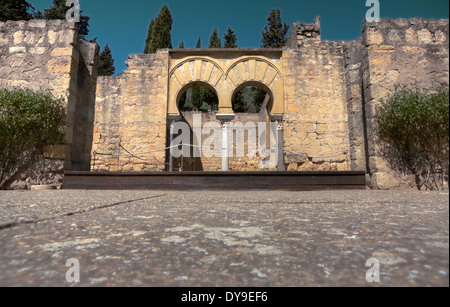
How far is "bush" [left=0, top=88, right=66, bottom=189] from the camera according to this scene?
5.07 metres

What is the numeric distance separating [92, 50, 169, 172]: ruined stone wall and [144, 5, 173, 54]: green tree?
645 inches

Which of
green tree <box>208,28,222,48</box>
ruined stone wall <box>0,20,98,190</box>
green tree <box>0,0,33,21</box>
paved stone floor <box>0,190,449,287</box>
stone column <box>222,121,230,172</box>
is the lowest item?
paved stone floor <box>0,190,449,287</box>

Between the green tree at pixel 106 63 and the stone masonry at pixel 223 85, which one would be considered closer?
the stone masonry at pixel 223 85

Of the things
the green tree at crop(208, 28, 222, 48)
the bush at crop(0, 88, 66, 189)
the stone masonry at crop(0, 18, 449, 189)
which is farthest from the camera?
the green tree at crop(208, 28, 222, 48)

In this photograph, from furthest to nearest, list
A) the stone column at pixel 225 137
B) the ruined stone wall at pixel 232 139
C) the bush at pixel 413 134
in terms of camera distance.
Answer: the ruined stone wall at pixel 232 139 → the stone column at pixel 225 137 → the bush at pixel 413 134

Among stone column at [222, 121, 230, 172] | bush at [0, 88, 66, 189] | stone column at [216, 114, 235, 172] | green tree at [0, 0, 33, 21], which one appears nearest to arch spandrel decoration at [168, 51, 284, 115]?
stone column at [216, 114, 235, 172]

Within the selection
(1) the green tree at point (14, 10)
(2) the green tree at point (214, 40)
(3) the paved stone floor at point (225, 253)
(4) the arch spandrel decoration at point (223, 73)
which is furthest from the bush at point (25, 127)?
(2) the green tree at point (214, 40)

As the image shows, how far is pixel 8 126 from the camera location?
5.00m

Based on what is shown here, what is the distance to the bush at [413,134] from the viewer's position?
470cm

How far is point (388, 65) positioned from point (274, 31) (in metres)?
22.3

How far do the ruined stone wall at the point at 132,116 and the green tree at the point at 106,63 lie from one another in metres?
20.8

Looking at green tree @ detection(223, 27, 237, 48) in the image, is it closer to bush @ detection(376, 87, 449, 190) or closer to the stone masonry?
the stone masonry

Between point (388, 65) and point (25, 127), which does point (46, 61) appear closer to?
point (25, 127)

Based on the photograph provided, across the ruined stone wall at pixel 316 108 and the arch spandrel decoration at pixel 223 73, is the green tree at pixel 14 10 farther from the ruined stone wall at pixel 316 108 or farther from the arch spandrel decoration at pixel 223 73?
the ruined stone wall at pixel 316 108
